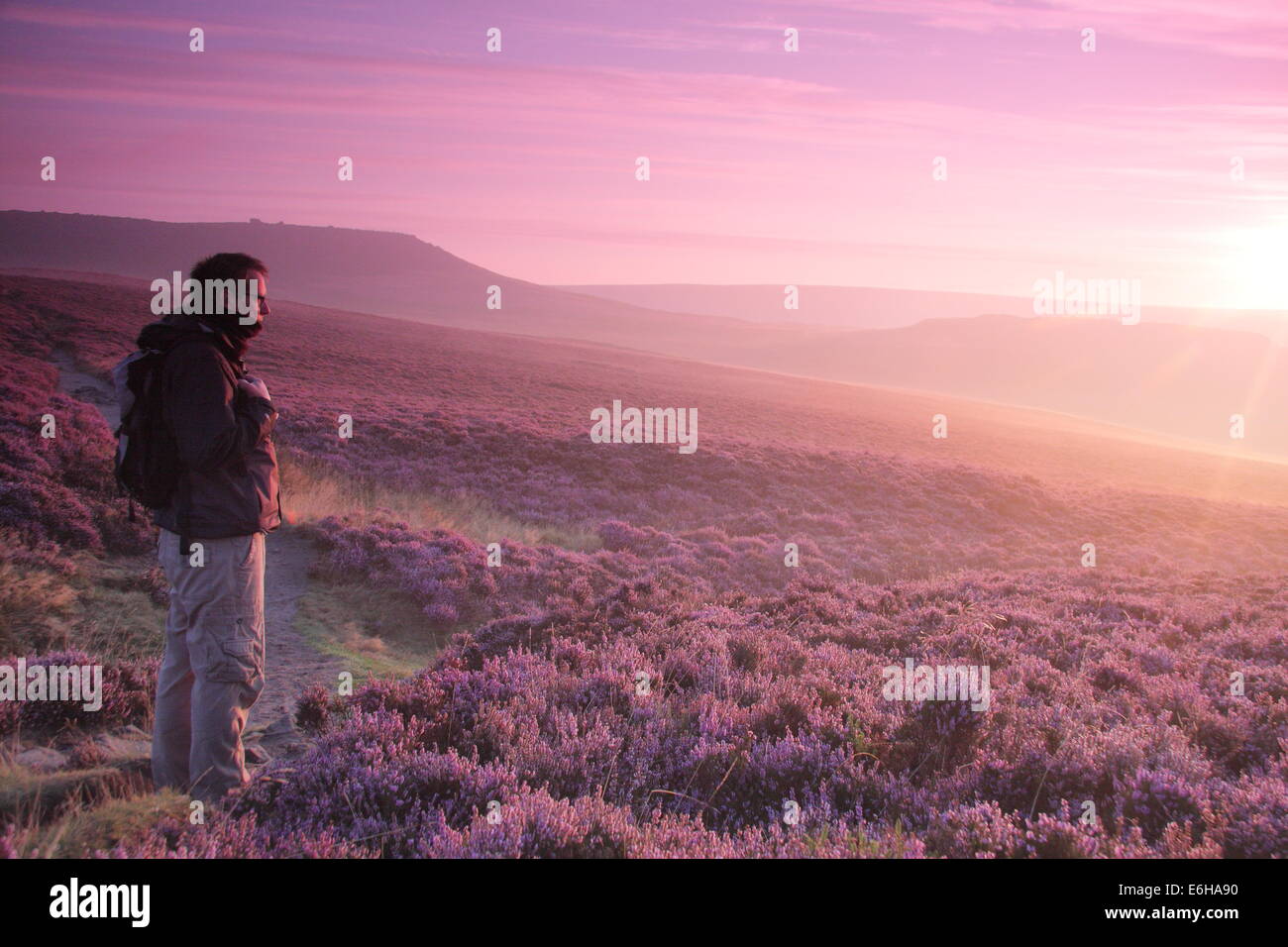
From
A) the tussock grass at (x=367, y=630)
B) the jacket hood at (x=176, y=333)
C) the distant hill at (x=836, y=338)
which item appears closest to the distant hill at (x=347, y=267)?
the distant hill at (x=836, y=338)

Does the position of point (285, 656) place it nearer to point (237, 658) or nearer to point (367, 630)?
point (367, 630)

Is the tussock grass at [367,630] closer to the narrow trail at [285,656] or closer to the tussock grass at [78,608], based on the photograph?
the narrow trail at [285,656]

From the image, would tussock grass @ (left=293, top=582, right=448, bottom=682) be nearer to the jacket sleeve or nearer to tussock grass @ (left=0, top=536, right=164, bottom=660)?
tussock grass @ (left=0, top=536, right=164, bottom=660)

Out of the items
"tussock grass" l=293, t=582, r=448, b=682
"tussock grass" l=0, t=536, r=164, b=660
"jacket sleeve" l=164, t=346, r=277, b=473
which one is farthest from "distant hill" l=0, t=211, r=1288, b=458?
"jacket sleeve" l=164, t=346, r=277, b=473

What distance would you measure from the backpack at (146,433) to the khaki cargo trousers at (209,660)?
0.38m

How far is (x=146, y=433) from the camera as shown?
3809 mm

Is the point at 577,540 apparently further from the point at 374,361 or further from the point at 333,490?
the point at 374,361

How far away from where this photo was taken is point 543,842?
3.20 m

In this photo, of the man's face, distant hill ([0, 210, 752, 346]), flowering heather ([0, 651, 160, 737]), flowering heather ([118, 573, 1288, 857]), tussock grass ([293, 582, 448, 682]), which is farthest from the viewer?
distant hill ([0, 210, 752, 346])

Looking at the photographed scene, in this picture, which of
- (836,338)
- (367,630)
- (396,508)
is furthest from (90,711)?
(836,338)

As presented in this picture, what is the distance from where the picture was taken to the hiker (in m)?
3.78

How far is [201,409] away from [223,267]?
37.4 inches

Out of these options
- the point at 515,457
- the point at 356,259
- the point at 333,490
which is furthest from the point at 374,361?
the point at 356,259

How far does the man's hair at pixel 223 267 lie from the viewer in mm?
3955
